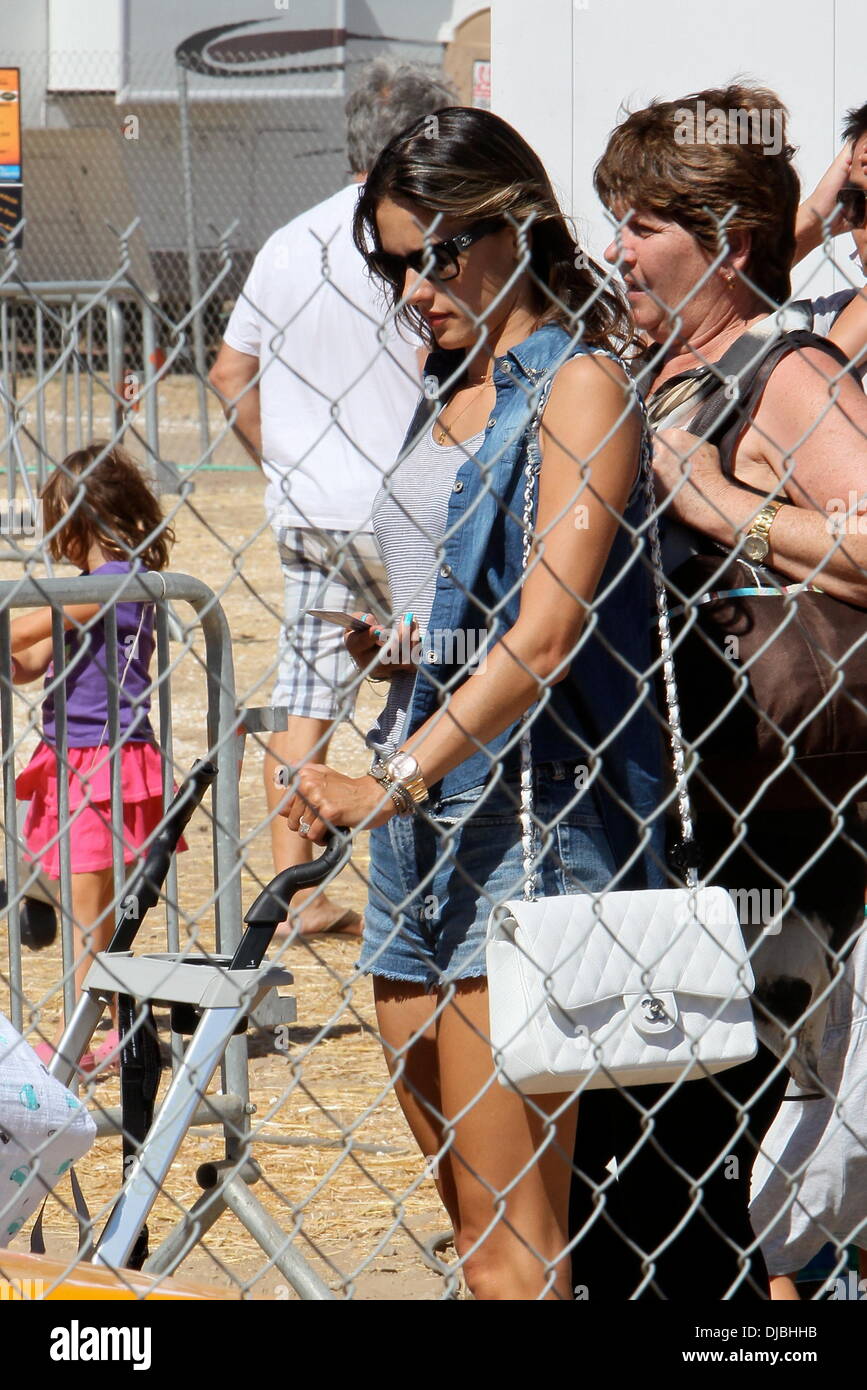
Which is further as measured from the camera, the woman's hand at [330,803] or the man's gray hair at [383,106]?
the man's gray hair at [383,106]

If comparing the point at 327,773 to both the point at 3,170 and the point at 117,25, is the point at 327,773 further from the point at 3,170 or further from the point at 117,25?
the point at 117,25

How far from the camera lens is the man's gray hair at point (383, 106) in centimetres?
446

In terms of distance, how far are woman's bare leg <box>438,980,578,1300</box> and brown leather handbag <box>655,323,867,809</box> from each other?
0.50 meters

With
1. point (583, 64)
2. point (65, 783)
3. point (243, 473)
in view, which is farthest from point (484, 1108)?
point (243, 473)

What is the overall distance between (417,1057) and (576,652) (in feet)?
2.31

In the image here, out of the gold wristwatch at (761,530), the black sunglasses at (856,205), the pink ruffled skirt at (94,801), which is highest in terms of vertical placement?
the black sunglasses at (856,205)

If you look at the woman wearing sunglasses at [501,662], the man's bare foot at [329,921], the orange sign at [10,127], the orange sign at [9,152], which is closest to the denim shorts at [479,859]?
the woman wearing sunglasses at [501,662]

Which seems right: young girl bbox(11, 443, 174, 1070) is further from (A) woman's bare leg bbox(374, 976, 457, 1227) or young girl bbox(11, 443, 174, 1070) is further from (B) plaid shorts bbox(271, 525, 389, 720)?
(A) woman's bare leg bbox(374, 976, 457, 1227)

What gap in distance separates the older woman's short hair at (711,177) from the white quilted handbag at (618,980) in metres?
0.49

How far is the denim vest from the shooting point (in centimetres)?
208

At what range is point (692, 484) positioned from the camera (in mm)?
2205

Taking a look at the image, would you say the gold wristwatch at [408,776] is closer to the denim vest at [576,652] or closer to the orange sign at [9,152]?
the denim vest at [576,652]

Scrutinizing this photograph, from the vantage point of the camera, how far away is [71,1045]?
244 centimetres

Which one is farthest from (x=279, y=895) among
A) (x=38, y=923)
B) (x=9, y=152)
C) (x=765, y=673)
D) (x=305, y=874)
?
(x=9, y=152)
